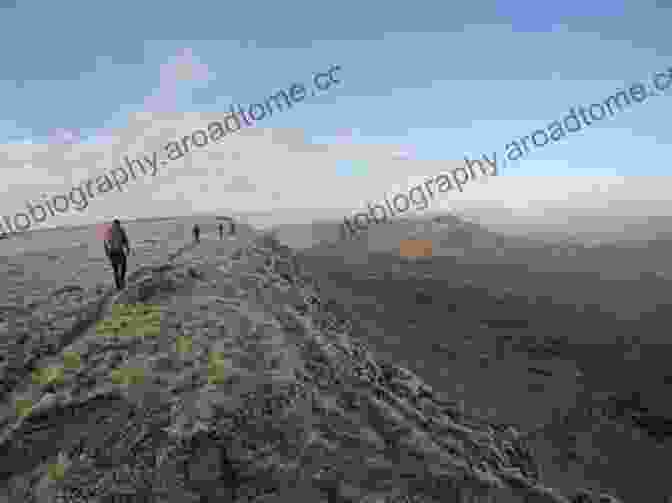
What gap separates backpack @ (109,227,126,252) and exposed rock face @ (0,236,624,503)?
3.26m

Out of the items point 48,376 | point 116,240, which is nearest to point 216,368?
point 48,376

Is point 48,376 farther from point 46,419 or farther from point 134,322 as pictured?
point 134,322

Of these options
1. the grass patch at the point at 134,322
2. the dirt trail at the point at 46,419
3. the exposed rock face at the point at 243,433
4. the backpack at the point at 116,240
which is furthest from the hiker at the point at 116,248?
the dirt trail at the point at 46,419

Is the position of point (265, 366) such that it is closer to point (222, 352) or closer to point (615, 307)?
point (222, 352)

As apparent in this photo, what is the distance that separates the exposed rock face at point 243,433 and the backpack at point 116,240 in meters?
3.26

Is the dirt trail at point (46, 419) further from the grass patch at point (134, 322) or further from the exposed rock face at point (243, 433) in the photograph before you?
the grass patch at point (134, 322)

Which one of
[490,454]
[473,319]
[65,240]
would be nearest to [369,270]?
[473,319]

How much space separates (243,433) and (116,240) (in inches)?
285

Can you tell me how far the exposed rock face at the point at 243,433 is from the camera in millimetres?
5039

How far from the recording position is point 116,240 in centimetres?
1073

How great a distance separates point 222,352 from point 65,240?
24908 millimetres

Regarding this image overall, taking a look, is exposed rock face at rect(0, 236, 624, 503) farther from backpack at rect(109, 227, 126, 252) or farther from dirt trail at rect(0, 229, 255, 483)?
backpack at rect(109, 227, 126, 252)

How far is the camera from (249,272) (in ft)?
42.6

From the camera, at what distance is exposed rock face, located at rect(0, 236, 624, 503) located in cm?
504
